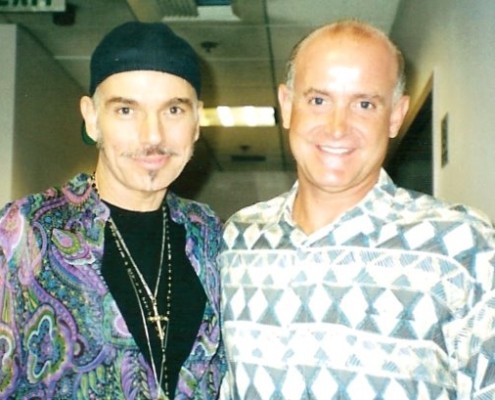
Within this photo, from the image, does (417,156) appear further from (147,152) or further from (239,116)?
(147,152)

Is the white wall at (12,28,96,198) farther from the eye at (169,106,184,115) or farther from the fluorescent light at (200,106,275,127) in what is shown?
the eye at (169,106,184,115)

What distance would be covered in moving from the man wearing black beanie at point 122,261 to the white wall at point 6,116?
3.34m

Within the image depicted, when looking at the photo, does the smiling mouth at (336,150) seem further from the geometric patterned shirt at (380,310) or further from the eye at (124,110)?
the eye at (124,110)

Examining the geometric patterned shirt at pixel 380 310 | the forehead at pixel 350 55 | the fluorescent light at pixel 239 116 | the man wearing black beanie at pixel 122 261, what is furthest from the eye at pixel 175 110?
the fluorescent light at pixel 239 116

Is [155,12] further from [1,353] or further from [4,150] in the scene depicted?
[1,353]

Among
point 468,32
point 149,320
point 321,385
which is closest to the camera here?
point 321,385

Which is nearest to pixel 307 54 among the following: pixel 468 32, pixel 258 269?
pixel 258 269

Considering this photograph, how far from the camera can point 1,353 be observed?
155 centimetres

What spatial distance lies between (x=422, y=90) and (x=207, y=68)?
8.39ft

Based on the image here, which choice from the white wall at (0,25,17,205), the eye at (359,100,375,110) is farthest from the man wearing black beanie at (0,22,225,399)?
the white wall at (0,25,17,205)

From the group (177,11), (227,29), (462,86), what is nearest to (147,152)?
(462,86)

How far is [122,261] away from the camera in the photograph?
5.78 feet

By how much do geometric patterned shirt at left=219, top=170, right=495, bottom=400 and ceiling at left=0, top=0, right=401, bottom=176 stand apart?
3.16m

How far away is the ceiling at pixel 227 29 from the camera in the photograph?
462cm
